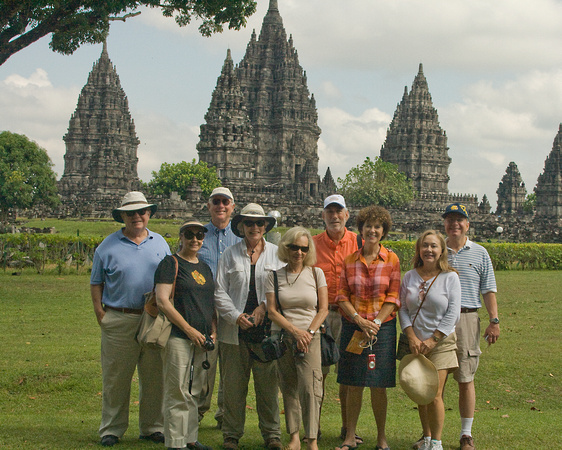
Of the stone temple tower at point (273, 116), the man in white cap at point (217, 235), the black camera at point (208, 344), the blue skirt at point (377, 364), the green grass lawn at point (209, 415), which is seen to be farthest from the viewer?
the stone temple tower at point (273, 116)

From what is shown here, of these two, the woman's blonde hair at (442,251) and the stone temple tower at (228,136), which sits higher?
the stone temple tower at (228,136)

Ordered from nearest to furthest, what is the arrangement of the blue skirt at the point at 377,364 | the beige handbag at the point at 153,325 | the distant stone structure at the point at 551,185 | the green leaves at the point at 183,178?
1. the beige handbag at the point at 153,325
2. the blue skirt at the point at 377,364
3. the green leaves at the point at 183,178
4. the distant stone structure at the point at 551,185

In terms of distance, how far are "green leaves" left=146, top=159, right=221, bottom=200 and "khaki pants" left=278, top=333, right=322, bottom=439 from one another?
63.8 m

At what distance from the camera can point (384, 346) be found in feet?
22.7

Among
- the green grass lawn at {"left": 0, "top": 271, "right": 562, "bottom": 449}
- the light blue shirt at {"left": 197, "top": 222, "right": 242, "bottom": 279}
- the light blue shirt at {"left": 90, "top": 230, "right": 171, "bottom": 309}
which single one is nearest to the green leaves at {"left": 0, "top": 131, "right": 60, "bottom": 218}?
the green grass lawn at {"left": 0, "top": 271, "right": 562, "bottom": 449}

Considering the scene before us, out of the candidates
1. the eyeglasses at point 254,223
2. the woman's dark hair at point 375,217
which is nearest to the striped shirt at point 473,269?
the woman's dark hair at point 375,217

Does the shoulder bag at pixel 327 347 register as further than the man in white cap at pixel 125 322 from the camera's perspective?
No

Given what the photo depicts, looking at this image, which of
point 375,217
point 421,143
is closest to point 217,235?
point 375,217

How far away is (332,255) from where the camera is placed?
301 inches

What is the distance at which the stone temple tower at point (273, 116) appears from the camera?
76.9 metres

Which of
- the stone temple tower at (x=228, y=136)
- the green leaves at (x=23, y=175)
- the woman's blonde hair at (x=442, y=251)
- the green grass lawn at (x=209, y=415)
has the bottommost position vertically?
the green grass lawn at (x=209, y=415)

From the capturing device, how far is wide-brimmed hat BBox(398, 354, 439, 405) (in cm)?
654

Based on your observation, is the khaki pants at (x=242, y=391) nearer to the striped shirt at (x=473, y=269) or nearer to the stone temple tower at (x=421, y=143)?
the striped shirt at (x=473, y=269)

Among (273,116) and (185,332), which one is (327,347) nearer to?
(185,332)
